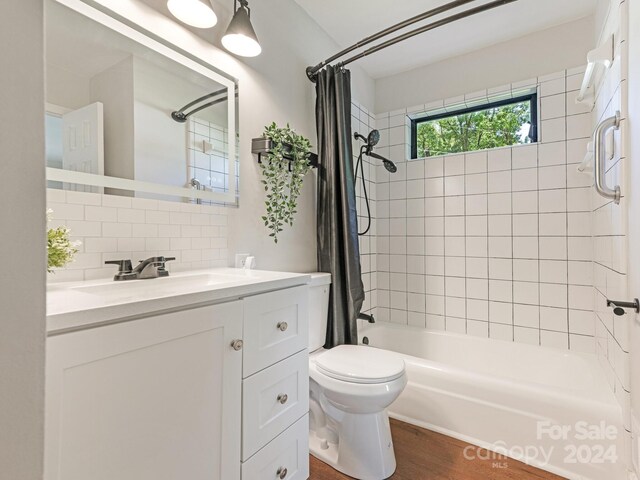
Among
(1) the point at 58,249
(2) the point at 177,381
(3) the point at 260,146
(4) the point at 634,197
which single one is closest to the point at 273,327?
(2) the point at 177,381

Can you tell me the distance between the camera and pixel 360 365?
1473 mm

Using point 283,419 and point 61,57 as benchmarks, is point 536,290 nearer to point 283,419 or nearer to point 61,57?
point 283,419

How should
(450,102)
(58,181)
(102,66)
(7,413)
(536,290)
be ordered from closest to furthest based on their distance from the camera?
(7,413)
(58,181)
(102,66)
(536,290)
(450,102)

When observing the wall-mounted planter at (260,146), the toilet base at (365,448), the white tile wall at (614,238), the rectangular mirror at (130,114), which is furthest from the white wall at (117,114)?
the white tile wall at (614,238)

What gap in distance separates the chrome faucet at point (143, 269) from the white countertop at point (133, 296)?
2 cm

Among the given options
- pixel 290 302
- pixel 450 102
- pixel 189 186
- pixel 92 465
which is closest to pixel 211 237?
pixel 189 186

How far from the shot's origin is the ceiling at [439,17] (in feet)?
6.36

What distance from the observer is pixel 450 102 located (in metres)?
2.46

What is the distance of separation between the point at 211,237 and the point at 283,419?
2.74 feet

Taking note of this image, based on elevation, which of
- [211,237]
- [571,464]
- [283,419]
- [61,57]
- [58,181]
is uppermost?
[61,57]

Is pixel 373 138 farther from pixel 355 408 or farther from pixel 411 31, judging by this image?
pixel 355 408

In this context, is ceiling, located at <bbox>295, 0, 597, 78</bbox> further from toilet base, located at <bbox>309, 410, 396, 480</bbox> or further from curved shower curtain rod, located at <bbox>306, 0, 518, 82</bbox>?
toilet base, located at <bbox>309, 410, 396, 480</bbox>

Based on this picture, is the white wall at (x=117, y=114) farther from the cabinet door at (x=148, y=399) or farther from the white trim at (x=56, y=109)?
the cabinet door at (x=148, y=399)

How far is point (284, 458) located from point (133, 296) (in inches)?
32.5
